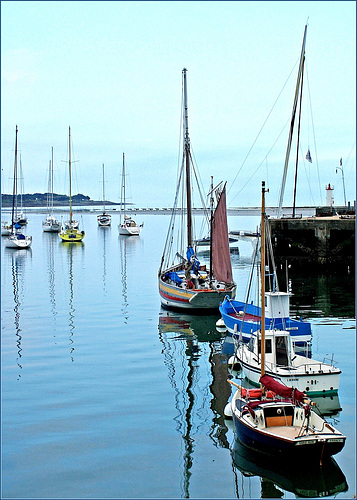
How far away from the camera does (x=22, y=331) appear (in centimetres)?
3070

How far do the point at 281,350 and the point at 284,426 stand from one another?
5.33m

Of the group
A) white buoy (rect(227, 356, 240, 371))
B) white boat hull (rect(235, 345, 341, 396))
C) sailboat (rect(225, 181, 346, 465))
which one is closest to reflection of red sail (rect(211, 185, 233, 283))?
white buoy (rect(227, 356, 240, 371))

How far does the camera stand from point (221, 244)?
117ft

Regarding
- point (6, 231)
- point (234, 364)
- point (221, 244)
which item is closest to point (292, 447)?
point (234, 364)

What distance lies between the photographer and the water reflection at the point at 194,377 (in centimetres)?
1662

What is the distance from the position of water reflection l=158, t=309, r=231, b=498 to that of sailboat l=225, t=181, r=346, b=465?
111 cm

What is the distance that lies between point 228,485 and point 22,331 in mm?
19253

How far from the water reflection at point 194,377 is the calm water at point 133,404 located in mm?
50

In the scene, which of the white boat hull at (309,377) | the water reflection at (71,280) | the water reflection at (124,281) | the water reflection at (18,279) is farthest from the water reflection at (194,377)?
the water reflection at (18,279)

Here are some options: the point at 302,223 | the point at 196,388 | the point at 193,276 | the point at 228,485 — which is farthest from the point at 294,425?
the point at 302,223

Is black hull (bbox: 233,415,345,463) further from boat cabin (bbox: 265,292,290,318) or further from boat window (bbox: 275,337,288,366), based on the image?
boat cabin (bbox: 265,292,290,318)

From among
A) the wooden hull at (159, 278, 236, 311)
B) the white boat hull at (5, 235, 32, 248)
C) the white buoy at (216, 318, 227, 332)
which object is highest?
the white boat hull at (5, 235, 32, 248)

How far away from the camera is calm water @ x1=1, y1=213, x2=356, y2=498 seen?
14.0 meters

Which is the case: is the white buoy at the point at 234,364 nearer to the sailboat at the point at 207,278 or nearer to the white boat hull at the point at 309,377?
the white boat hull at the point at 309,377
